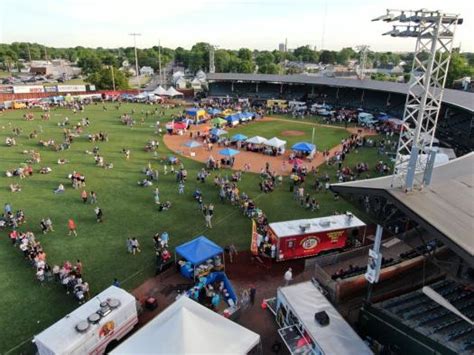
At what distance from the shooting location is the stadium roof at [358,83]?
35.2 meters

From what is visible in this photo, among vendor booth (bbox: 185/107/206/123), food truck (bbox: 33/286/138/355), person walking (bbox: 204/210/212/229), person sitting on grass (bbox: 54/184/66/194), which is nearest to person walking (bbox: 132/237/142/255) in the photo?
person walking (bbox: 204/210/212/229)

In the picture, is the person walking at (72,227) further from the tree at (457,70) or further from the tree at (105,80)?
the tree at (457,70)

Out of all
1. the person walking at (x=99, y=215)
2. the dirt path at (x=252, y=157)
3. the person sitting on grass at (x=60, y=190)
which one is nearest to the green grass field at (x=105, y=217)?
the person walking at (x=99, y=215)

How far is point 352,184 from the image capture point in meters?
12.0

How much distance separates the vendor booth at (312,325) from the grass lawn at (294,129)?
25.2 metres

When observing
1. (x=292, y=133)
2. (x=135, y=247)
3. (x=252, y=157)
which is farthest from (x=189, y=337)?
(x=292, y=133)

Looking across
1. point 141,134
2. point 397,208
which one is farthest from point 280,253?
point 141,134

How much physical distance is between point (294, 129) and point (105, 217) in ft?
95.7

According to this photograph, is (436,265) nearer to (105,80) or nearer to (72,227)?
(72,227)

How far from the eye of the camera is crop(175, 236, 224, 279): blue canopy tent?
15445 millimetres

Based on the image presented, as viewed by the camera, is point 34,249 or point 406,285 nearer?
point 406,285

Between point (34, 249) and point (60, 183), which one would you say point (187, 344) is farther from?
point (60, 183)

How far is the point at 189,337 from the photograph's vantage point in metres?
10.2

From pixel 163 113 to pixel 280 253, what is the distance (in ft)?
134
